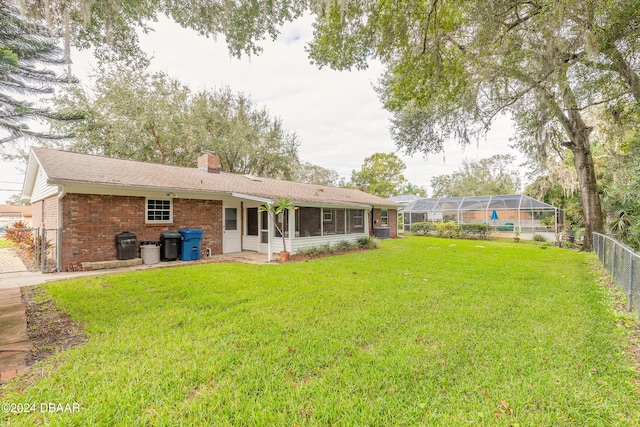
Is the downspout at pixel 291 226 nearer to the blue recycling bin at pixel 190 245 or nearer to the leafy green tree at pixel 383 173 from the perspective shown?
the blue recycling bin at pixel 190 245

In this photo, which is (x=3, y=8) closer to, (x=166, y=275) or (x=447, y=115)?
(x=166, y=275)

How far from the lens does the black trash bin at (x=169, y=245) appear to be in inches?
365

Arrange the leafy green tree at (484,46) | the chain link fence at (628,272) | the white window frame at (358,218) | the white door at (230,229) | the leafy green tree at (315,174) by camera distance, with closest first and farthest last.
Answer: the chain link fence at (628,272)
the leafy green tree at (484,46)
the white door at (230,229)
the white window frame at (358,218)
the leafy green tree at (315,174)

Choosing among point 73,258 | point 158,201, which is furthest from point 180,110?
point 73,258

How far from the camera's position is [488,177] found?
41.3m

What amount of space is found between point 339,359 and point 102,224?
874cm

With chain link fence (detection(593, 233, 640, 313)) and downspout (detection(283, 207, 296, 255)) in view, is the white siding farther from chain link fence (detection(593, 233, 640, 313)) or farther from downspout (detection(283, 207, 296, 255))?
chain link fence (detection(593, 233, 640, 313))

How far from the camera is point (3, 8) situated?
3.32m

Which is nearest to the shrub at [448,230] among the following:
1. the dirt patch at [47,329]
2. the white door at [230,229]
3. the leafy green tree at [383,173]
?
the white door at [230,229]

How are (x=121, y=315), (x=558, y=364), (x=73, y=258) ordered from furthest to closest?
(x=73, y=258) < (x=121, y=315) < (x=558, y=364)

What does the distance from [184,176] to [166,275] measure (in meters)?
5.75

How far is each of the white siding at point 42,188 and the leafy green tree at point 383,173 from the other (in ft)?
106

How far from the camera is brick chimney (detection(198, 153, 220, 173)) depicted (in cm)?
1393

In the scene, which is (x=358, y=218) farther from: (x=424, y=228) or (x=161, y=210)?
(x=161, y=210)
